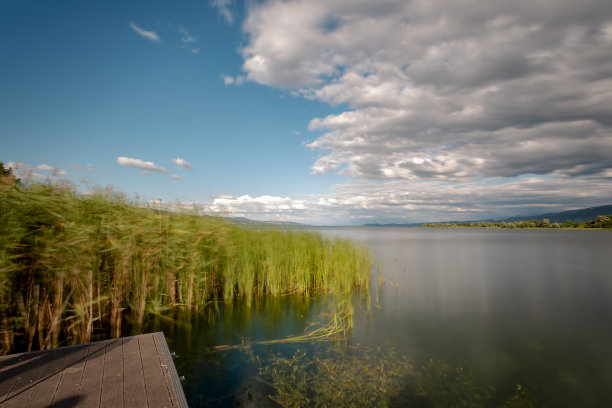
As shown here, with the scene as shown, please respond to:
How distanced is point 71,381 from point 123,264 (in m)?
4.42

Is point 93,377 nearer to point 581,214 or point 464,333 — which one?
point 464,333

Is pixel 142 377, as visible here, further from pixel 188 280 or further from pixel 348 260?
pixel 348 260

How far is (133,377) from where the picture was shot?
365 centimetres

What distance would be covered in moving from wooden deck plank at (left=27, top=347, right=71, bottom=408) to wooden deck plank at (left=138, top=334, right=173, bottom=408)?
92cm

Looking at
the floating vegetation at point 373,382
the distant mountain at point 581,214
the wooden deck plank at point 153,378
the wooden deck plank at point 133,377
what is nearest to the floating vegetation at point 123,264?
the wooden deck plank at point 133,377

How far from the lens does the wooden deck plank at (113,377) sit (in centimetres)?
317

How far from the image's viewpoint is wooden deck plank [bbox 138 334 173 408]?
10.4 feet

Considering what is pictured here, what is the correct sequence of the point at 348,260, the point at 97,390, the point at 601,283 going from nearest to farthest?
the point at 97,390
the point at 348,260
the point at 601,283

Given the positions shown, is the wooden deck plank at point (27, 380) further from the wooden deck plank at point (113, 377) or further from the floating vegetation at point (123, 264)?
the floating vegetation at point (123, 264)

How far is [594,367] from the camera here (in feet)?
21.4

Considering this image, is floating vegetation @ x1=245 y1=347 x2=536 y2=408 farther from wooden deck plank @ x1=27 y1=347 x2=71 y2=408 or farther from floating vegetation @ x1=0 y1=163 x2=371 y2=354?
floating vegetation @ x1=0 y1=163 x2=371 y2=354

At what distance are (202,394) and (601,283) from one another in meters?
20.2

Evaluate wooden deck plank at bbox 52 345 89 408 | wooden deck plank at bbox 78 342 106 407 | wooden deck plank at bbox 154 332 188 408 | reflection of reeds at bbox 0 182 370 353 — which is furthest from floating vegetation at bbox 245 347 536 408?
reflection of reeds at bbox 0 182 370 353

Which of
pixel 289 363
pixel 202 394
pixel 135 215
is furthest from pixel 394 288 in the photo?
pixel 135 215
